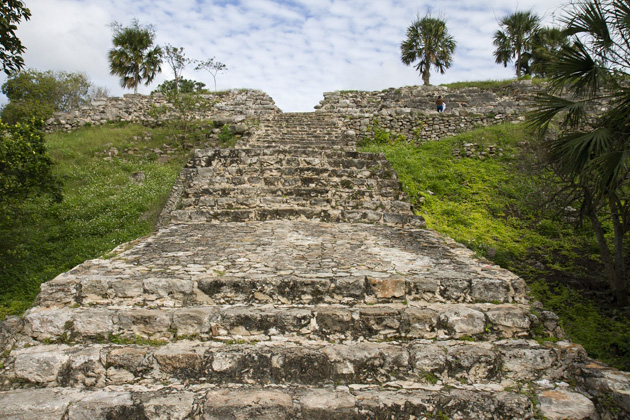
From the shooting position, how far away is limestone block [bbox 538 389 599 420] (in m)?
2.25

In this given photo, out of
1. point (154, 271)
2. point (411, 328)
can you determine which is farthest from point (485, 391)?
point (154, 271)

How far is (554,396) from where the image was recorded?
2.39 meters

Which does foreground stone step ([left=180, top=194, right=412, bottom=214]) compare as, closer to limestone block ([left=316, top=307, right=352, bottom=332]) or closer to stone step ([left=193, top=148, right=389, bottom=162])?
stone step ([left=193, top=148, right=389, bottom=162])

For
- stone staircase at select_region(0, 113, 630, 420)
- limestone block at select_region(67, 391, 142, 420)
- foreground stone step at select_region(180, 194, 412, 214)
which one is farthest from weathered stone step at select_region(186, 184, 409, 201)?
limestone block at select_region(67, 391, 142, 420)

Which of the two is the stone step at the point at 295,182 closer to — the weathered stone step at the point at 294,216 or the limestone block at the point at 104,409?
the weathered stone step at the point at 294,216

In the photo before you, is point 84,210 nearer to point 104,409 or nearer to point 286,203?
point 286,203

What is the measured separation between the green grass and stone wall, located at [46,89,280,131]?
4.19 feet

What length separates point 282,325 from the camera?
9.31 feet

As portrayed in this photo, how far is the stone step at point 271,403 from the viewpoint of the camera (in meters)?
2.26

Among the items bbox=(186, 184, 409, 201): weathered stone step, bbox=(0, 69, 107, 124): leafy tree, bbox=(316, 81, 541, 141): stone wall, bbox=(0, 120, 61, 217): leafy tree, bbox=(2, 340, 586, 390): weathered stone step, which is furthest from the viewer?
bbox=(0, 69, 107, 124): leafy tree

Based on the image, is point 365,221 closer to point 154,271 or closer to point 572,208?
point 154,271

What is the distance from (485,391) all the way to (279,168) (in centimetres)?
530

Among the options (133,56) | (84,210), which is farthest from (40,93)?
(84,210)

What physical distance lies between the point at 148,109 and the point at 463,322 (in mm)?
15672
